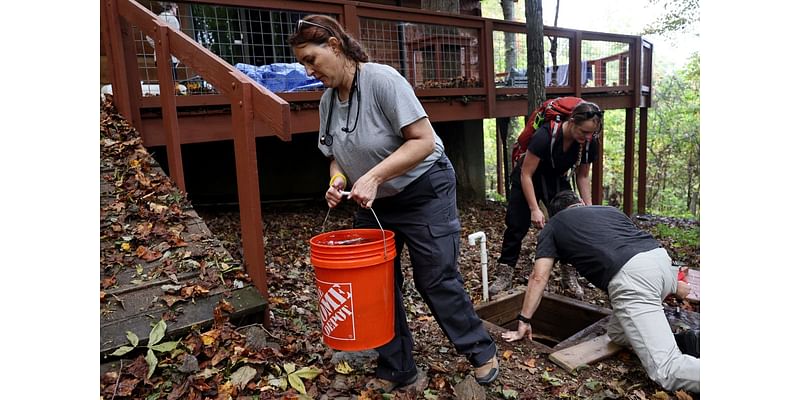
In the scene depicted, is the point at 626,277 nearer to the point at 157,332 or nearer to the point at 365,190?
the point at 365,190

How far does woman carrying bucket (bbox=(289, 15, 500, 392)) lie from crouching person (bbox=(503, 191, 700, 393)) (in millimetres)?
881

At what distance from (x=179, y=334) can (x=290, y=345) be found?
0.55 m

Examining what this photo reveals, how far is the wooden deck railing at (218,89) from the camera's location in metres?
2.48

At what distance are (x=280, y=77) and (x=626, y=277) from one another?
13.0 ft

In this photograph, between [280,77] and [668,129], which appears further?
[668,129]

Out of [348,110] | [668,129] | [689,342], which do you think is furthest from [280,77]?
[668,129]

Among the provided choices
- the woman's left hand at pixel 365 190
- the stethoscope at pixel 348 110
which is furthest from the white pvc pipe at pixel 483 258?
the woman's left hand at pixel 365 190

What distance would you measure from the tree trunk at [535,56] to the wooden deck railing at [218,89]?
16.7 feet

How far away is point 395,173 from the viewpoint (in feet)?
6.75

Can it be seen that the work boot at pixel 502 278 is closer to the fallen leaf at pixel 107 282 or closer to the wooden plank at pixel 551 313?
the wooden plank at pixel 551 313

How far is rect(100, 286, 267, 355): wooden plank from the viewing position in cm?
219

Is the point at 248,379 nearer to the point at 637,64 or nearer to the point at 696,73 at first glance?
the point at 637,64

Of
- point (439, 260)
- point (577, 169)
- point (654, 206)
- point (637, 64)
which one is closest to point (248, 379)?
point (439, 260)

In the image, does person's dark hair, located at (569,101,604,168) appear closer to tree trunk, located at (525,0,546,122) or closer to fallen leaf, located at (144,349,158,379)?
fallen leaf, located at (144,349,158,379)
